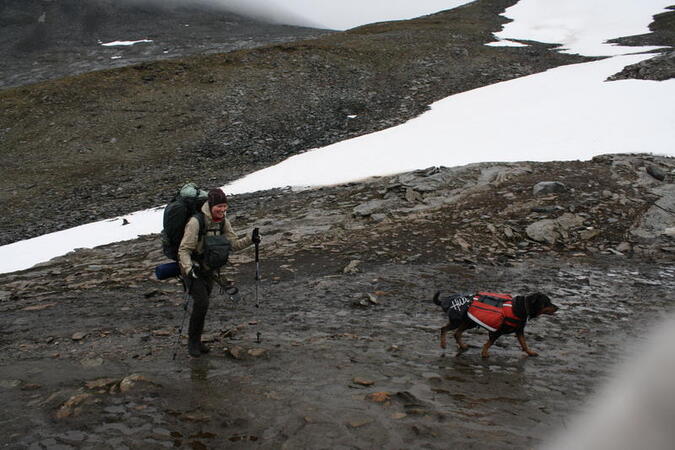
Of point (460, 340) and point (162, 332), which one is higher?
point (460, 340)

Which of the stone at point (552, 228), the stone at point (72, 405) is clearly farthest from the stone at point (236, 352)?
the stone at point (552, 228)

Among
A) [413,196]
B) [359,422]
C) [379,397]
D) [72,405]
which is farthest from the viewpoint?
[413,196]

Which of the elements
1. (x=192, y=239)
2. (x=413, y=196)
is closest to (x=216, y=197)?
(x=192, y=239)

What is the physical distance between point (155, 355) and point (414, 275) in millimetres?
5389

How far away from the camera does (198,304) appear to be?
21.2ft

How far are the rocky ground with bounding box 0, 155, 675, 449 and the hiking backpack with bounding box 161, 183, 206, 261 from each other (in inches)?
46.5

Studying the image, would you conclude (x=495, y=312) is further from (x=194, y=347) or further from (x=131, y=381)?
(x=131, y=381)

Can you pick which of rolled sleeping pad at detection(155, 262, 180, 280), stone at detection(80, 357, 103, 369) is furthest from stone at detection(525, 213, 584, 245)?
stone at detection(80, 357, 103, 369)

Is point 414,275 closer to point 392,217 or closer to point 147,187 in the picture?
point 392,217

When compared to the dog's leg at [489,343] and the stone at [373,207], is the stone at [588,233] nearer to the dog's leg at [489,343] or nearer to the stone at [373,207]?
the stone at [373,207]

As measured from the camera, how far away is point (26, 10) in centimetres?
7575

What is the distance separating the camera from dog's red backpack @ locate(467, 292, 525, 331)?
6.21 m

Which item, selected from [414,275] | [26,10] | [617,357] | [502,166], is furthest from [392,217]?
[26,10]

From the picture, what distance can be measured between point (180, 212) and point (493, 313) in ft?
14.0
